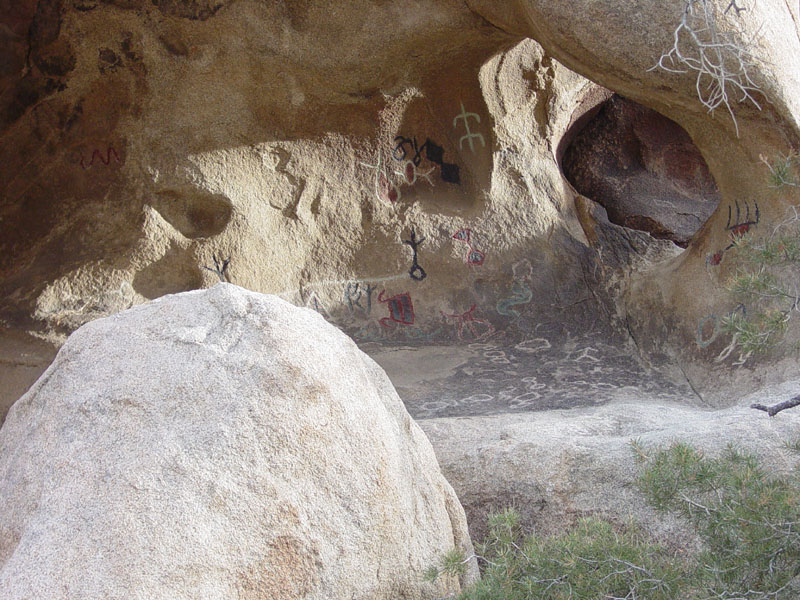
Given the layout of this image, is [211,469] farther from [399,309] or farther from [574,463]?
[399,309]

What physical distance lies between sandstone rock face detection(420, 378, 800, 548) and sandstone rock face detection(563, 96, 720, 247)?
8.55ft

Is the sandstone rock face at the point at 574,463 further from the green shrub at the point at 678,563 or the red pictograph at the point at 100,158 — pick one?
the red pictograph at the point at 100,158

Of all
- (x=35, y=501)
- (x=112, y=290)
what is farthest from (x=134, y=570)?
(x=112, y=290)

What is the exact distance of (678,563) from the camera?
1.58 meters

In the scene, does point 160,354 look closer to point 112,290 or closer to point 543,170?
point 112,290

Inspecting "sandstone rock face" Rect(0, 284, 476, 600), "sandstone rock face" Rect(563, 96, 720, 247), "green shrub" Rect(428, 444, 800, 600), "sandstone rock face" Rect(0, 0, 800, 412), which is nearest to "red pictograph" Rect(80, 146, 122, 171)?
"sandstone rock face" Rect(0, 0, 800, 412)

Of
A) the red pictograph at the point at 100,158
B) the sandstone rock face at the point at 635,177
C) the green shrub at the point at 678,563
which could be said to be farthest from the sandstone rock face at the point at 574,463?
the sandstone rock face at the point at 635,177

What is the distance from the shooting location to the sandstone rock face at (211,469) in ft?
4.38

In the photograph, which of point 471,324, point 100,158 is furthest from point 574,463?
point 100,158

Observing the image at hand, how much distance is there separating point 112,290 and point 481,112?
65.4 inches

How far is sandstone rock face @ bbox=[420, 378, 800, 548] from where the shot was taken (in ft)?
6.61

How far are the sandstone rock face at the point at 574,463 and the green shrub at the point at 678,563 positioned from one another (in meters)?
0.38

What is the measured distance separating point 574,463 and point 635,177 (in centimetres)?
316

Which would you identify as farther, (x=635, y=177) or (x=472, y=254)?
(x=635, y=177)
